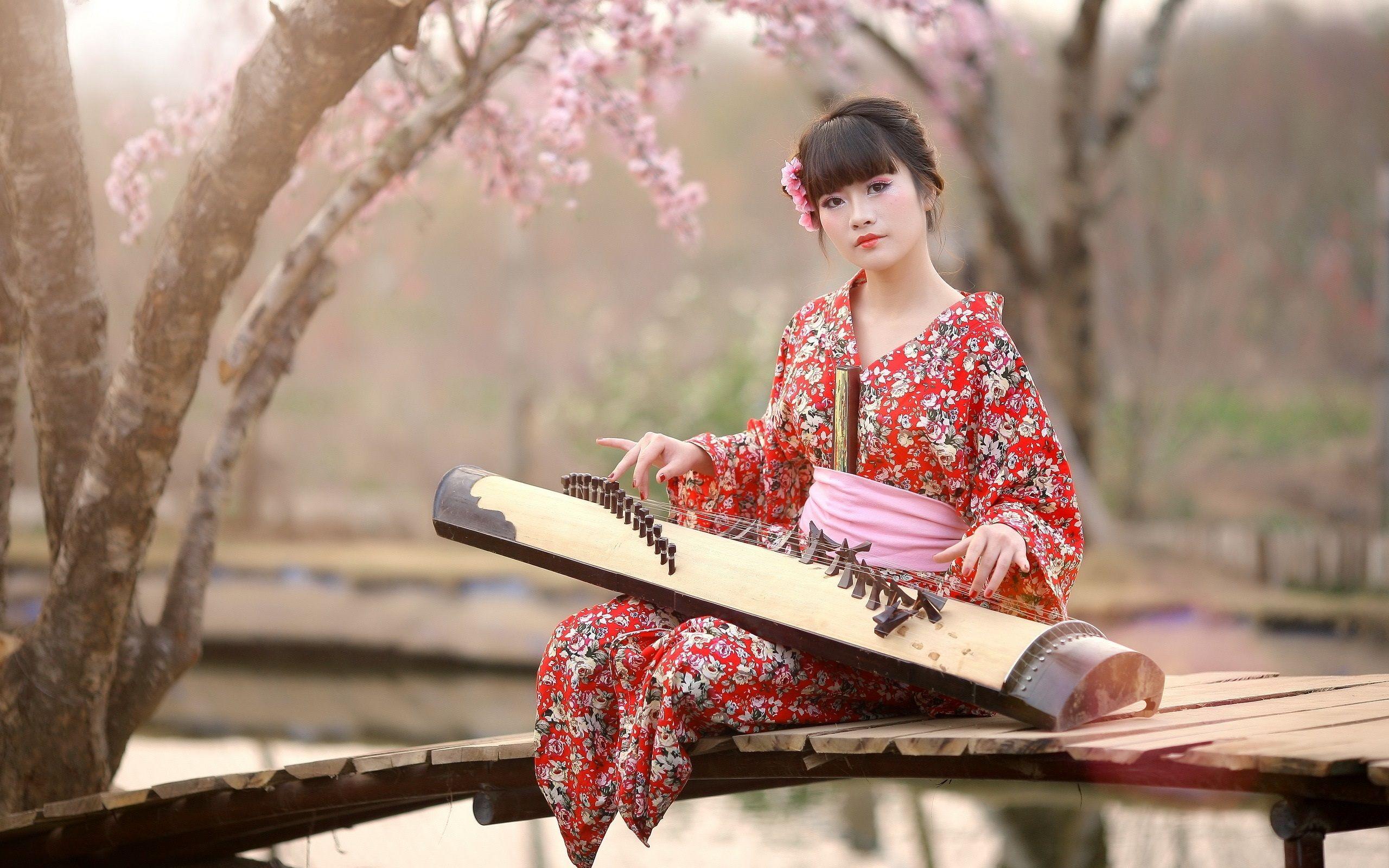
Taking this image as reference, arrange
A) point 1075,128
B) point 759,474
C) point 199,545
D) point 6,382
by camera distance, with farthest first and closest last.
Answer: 1. point 1075,128
2. point 199,545
3. point 6,382
4. point 759,474

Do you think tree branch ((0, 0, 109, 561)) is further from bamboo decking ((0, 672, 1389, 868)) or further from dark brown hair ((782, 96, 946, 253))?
dark brown hair ((782, 96, 946, 253))

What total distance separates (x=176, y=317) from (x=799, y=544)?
1.45 meters

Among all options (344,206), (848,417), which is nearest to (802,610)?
(848,417)

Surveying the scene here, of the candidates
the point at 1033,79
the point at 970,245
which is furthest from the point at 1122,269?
the point at 970,245

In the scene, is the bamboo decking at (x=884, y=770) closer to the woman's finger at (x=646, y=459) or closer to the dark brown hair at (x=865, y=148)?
the woman's finger at (x=646, y=459)

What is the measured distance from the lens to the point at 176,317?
277 centimetres

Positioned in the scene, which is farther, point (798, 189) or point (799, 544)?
point (798, 189)

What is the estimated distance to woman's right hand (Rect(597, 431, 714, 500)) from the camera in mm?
2344

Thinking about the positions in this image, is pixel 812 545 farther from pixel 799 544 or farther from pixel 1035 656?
pixel 1035 656

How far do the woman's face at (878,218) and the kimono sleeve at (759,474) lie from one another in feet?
0.91

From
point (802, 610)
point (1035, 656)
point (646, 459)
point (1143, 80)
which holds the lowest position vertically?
point (1035, 656)

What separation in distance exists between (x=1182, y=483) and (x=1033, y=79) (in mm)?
3689

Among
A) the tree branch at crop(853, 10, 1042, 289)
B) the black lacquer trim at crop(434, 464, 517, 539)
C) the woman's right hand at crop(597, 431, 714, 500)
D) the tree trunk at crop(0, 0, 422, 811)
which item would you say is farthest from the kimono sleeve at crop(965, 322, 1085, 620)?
the tree branch at crop(853, 10, 1042, 289)

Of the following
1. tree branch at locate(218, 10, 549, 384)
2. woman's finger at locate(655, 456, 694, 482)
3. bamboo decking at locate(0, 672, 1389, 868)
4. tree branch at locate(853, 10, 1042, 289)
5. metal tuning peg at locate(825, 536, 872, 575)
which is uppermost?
tree branch at locate(853, 10, 1042, 289)
